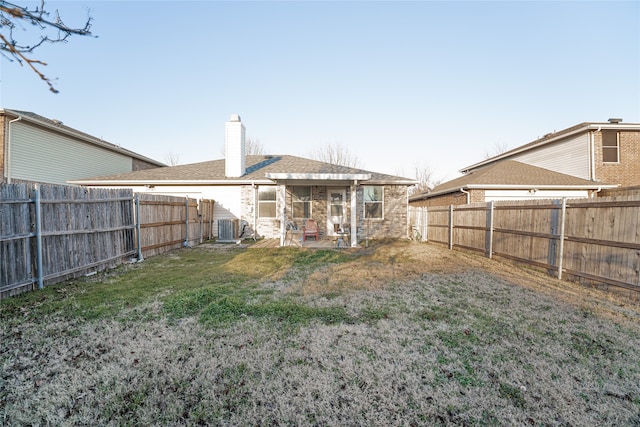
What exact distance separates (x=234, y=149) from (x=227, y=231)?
156 inches

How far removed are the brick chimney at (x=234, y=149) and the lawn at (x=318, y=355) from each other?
8114 mm

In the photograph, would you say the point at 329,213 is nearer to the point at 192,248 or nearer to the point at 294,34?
the point at 192,248

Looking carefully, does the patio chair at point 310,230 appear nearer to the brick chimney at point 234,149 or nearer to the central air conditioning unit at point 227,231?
the central air conditioning unit at point 227,231

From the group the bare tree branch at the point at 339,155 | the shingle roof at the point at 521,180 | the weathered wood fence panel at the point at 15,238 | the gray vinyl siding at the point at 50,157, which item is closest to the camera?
the weathered wood fence panel at the point at 15,238

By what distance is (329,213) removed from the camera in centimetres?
1270

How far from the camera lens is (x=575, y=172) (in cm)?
1380

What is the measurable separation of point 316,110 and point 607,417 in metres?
19.0

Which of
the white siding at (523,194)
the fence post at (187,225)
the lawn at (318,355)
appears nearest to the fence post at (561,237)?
the lawn at (318,355)

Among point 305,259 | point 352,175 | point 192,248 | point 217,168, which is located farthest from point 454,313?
point 217,168

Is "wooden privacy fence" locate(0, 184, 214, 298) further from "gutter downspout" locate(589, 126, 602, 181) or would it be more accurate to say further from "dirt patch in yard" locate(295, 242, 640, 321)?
"gutter downspout" locate(589, 126, 602, 181)

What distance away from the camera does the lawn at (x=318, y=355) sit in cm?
203

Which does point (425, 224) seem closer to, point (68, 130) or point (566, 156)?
point (566, 156)

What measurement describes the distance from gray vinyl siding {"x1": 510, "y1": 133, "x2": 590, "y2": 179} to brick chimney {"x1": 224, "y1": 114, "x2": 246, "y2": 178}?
1649cm

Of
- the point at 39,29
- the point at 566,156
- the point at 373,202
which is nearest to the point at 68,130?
the point at 373,202
